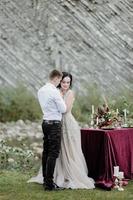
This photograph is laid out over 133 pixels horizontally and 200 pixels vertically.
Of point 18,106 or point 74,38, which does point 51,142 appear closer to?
point 18,106

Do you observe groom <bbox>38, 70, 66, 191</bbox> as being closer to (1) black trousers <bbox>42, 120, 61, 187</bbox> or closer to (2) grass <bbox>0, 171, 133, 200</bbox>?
(1) black trousers <bbox>42, 120, 61, 187</bbox>

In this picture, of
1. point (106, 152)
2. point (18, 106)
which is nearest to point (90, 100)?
point (18, 106)

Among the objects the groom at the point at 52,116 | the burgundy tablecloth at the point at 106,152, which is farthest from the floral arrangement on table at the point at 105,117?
the groom at the point at 52,116

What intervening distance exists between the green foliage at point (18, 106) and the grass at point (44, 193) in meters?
10.2

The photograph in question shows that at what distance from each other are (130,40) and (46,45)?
3.16 m

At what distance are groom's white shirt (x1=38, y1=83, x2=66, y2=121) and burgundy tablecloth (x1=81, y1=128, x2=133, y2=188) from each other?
3.02 feet

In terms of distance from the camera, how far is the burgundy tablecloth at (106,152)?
896cm

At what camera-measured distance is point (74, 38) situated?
863 inches

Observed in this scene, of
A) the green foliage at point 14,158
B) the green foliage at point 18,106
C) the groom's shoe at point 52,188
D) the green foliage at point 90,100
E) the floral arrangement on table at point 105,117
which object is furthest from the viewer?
the green foliage at point 90,100

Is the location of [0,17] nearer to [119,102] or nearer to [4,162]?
[119,102]

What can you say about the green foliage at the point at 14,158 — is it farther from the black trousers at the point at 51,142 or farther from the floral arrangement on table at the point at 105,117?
the black trousers at the point at 51,142

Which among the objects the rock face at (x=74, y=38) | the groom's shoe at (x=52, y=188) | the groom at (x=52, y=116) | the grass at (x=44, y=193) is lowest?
the grass at (x=44, y=193)

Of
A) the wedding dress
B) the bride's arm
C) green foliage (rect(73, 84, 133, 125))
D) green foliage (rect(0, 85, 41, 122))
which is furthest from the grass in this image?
green foliage (rect(73, 84, 133, 125))

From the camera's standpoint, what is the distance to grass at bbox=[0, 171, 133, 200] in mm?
8078
